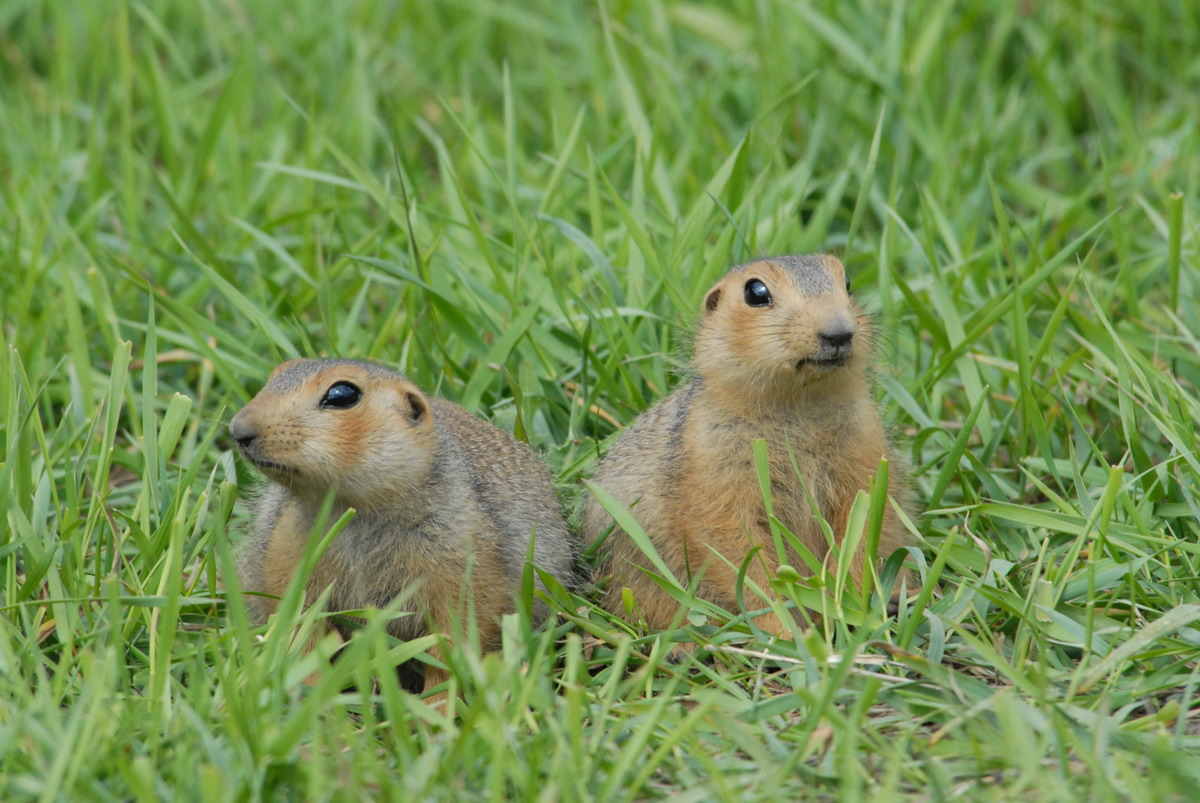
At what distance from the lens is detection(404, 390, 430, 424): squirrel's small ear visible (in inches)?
170

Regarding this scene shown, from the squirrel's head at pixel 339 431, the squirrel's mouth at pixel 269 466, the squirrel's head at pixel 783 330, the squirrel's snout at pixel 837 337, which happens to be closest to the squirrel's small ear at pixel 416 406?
the squirrel's head at pixel 339 431

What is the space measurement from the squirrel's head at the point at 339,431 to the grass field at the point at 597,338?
1.17ft

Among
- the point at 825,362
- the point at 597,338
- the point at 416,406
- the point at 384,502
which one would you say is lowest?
the point at 384,502

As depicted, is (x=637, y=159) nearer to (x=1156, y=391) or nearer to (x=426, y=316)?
(x=426, y=316)

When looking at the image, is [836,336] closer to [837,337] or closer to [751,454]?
[837,337]

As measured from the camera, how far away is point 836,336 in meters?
4.25

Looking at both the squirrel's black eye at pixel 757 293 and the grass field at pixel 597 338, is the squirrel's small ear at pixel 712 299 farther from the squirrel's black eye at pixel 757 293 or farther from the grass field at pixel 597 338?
the grass field at pixel 597 338

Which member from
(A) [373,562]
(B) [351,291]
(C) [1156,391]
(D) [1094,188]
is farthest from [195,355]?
(D) [1094,188]

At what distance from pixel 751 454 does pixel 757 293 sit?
51 centimetres

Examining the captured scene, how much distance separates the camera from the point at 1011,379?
17.6 feet

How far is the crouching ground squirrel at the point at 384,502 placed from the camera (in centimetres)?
406

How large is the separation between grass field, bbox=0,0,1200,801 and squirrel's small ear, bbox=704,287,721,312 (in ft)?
1.11

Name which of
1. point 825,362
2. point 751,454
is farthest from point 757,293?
point 751,454

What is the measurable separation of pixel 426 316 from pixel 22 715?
106 inches
